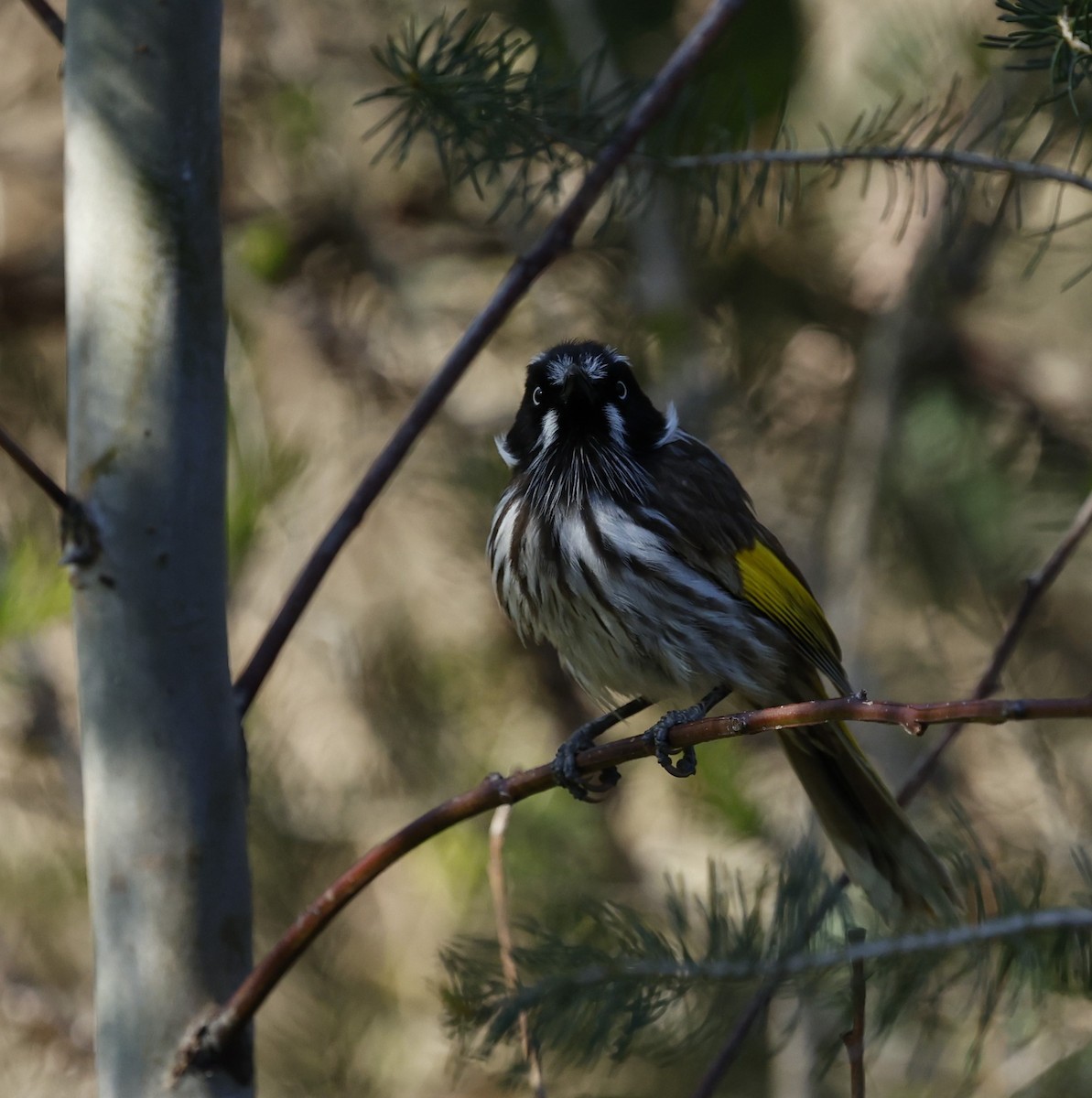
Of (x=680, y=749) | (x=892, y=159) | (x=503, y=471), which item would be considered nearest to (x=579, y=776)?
(x=680, y=749)

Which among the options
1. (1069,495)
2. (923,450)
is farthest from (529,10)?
(1069,495)

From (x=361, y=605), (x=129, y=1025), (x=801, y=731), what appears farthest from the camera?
(x=361, y=605)

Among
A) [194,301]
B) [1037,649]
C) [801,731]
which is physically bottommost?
[801,731]

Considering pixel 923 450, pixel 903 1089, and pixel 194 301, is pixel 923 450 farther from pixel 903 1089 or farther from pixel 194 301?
pixel 194 301

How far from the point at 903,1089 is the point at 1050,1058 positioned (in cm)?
39

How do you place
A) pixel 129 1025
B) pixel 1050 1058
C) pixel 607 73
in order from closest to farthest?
pixel 129 1025
pixel 1050 1058
pixel 607 73

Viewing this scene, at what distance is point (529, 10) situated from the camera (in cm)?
388

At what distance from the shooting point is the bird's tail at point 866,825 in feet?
7.15

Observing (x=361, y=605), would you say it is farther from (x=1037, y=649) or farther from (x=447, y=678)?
(x=1037, y=649)

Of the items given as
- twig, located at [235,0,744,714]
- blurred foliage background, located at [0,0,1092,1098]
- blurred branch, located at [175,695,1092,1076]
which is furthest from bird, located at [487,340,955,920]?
blurred foliage background, located at [0,0,1092,1098]

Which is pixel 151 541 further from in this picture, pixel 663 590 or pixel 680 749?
pixel 663 590

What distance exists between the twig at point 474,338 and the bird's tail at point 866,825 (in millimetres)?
917

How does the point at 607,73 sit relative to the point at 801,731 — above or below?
above

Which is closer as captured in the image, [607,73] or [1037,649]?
[607,73]
